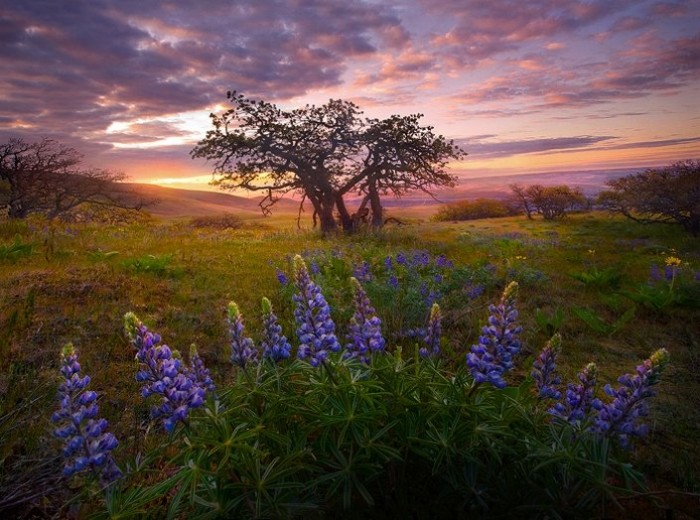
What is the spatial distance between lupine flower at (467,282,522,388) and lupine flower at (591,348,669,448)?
574mm

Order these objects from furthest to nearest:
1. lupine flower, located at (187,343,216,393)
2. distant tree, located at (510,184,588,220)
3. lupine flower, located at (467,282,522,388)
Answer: distant tree, located at (510,184,588,220) → lupine flower, located at (187,343,216,393) → lupine flower, located at (467,282,522,388)

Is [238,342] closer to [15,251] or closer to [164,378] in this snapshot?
[164,378]

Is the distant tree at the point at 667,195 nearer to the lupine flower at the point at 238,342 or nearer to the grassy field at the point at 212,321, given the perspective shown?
the grassy field at the point at 212,321

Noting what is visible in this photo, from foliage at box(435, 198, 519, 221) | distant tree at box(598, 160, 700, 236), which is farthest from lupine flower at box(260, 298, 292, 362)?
foliage at box(435, 198, 519, 221)

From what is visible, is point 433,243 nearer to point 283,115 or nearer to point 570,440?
point 283,115

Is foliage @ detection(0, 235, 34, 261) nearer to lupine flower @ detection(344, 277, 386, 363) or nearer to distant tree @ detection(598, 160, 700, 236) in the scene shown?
lupine flower @ detection(344, 277, 386, 363)

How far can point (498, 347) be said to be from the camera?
2168 millimetres

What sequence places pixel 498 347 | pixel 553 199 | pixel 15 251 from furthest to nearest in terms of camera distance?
pixel 553 199 → pixel 15 251 → pixel 498 347

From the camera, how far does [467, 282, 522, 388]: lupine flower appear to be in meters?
2.13

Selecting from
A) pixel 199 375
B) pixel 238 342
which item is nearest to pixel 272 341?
pixel 238 342

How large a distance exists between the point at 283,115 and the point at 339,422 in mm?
17297

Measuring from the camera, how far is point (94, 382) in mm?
4023

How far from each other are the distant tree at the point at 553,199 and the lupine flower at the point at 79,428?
29.3 metres

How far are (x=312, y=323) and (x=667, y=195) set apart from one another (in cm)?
1965
